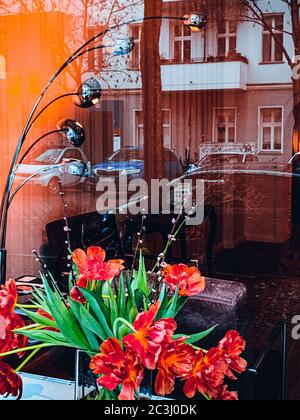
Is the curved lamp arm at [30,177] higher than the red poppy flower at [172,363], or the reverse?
the curved lamp arm at [30,177]

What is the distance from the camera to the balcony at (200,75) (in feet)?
11.6

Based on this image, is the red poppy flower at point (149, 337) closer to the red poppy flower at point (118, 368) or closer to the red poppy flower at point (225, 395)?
the red poppy flower at point (118, 368)

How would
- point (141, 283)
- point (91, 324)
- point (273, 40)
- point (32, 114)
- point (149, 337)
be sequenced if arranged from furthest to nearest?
point (32, 114)
point (273, 40)
point (141, 283)
point (91, 324)
point (149, 337)

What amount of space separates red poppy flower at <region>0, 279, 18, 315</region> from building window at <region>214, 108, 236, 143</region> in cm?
213

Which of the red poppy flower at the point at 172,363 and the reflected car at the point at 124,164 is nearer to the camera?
the red poppy flower at the point at 172,363

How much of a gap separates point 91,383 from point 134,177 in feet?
6.52

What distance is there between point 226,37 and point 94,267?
7.33ft

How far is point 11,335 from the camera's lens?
5.13ft

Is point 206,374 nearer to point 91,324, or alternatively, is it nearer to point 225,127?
point 91,324

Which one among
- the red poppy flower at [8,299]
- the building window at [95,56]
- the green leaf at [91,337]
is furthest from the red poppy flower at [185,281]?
the building window at [95,56]

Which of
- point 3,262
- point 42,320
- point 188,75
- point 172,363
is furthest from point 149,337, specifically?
point 188,75

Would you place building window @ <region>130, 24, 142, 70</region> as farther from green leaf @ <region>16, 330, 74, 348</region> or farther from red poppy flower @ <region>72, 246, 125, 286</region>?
green leaf @ <region>16, 330, 74, 348</region>

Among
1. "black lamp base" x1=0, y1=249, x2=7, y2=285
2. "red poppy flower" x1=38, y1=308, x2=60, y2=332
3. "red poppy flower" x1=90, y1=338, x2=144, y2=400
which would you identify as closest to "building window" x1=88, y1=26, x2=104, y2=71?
"black lamp base" x1=0, y1=249, x2=7, y2=285

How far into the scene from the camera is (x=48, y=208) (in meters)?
3.66
